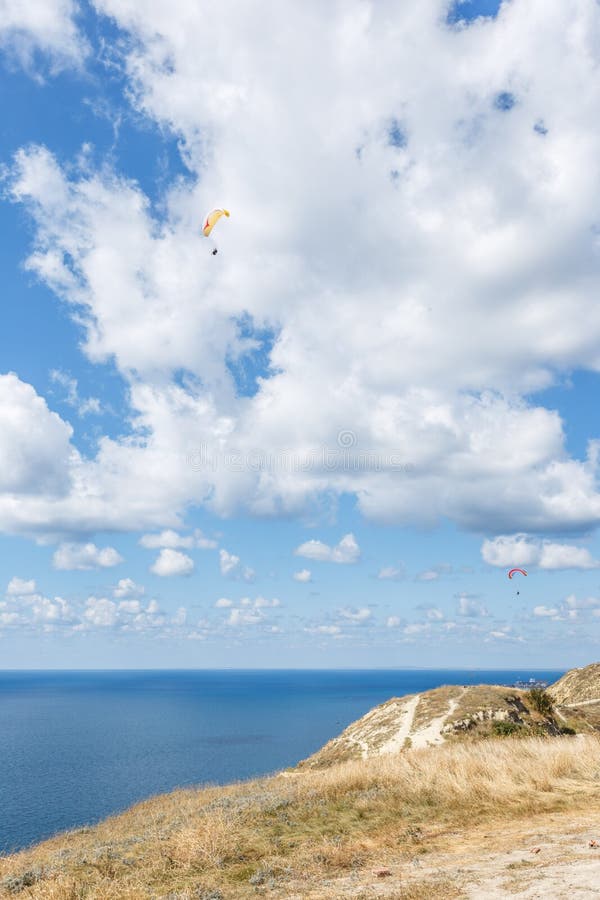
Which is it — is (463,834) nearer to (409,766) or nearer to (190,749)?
(409,766)

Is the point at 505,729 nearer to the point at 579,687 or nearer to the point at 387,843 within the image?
the point at 579,687

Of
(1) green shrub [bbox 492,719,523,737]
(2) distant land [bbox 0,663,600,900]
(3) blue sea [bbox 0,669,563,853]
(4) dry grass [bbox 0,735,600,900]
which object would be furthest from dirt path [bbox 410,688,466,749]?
(3) blue sea [bbox 0,669,563,853]

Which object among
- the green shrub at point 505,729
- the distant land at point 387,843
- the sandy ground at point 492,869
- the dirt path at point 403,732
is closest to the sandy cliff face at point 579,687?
the dirt path at point 403,732

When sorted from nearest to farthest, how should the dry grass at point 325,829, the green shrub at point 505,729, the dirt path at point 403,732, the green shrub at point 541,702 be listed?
the dry grass at point 325,829 < the green shrub at point 505,729 < the dirt path at point 403,732 < the green shrub at point 541,702

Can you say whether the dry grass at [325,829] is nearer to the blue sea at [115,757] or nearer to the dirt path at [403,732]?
the dirt path at [403,732]

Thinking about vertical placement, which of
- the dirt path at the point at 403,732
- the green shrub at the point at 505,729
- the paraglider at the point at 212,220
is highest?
the paraglider at the point at 212,220

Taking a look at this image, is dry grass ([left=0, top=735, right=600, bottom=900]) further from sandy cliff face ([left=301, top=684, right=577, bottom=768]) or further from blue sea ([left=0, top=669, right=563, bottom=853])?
blue sea ([left=0, top=669, right=563, bottom=853])

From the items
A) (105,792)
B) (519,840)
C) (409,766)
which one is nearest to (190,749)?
(105,792)
